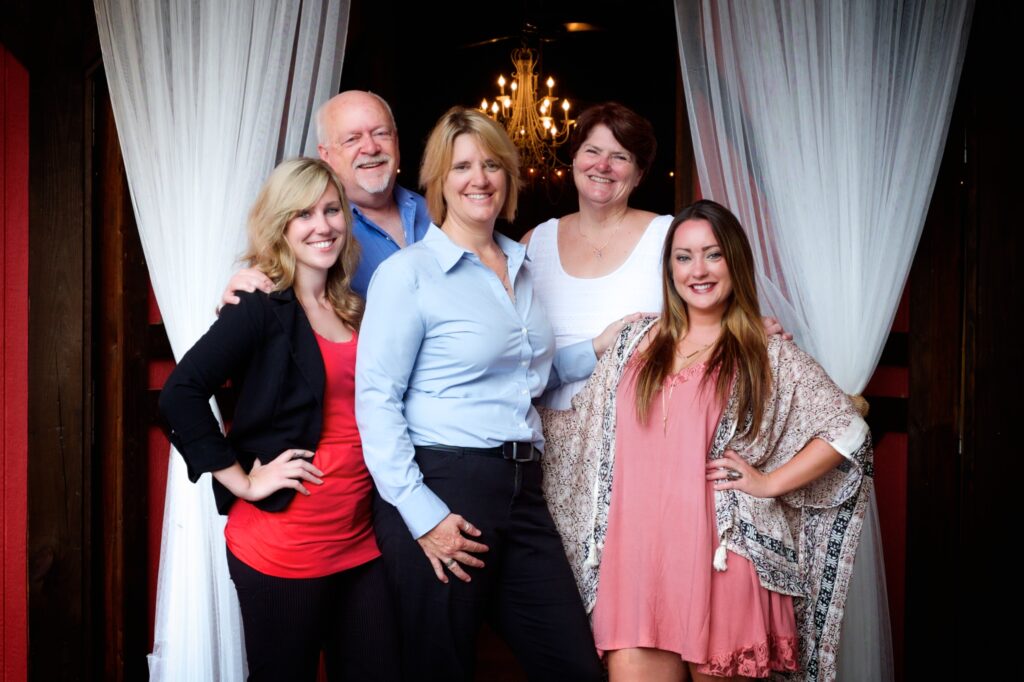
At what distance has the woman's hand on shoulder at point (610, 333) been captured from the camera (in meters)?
2.31

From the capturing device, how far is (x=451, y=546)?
1860 millimetres

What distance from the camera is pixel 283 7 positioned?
8.09 feet

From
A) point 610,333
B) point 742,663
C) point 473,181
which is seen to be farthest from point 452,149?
point 742,663

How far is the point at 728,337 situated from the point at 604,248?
1.96 ft

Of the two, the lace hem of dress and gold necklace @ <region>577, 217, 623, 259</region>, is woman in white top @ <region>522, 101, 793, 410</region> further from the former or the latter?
the lace hem of dress

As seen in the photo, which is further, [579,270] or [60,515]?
[60,515]

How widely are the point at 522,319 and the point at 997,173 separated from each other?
158 centimetres

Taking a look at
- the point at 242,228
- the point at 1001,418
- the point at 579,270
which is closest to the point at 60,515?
the point at 242,228

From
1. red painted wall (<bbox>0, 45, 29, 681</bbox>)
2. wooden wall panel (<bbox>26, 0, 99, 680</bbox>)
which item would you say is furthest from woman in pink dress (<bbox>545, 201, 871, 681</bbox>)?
red painted wall (<bbox>0, 45, 29, 681</bbox>)

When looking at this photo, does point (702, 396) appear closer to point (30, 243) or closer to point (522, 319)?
point (522, 319)

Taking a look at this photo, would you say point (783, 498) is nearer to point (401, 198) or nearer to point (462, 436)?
point (462, 436)

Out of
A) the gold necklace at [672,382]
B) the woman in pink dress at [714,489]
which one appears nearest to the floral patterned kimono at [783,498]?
the woman in pink dress at [714,489]

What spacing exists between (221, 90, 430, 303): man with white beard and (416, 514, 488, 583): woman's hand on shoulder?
0.85 meters

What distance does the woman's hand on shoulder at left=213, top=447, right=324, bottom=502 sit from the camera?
6.16ft
